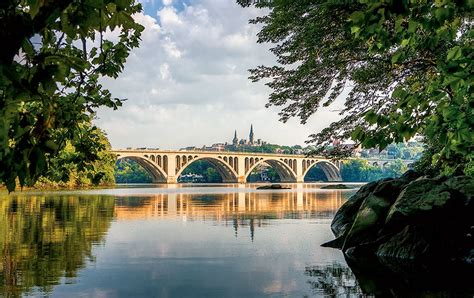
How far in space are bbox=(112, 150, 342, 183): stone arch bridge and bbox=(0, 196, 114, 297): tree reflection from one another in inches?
2658

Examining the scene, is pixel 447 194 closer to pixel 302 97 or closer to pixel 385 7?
pixel 302 97

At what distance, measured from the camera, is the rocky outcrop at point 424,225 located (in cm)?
1193

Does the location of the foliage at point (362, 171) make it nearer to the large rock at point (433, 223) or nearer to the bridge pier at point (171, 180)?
the bridge pier at point (171, 180)

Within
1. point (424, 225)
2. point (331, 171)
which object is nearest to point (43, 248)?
point (424, 225)

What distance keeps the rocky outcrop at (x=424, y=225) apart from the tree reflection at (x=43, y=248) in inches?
289

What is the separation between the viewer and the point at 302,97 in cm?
1672

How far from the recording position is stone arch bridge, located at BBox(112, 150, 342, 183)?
10075 centimetres

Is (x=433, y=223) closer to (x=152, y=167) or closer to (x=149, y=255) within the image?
(x=149, y=255)

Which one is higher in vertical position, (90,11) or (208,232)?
(90,11)

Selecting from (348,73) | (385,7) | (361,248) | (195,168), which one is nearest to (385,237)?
(361,248)

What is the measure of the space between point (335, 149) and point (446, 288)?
7923 millimetres

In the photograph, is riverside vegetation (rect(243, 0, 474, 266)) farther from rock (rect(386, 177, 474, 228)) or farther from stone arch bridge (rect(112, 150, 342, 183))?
stone arch bridge (rect(112, 150, 342, 183))

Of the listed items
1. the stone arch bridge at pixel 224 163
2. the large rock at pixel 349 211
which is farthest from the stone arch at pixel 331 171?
the large rock at pixel 349 211

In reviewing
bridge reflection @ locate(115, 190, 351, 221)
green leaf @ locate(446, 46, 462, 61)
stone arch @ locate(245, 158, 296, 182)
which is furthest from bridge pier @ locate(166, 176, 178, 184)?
green leaf @ locate(446, 46, 462, 61)
